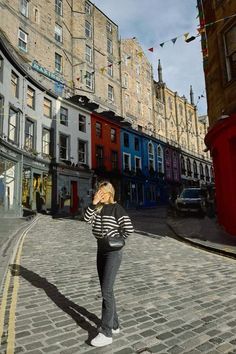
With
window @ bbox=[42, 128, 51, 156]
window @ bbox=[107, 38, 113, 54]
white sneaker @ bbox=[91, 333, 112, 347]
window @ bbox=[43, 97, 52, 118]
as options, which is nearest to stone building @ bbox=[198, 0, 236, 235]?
white sneaker @ bbox=[91, 333, 112, 347]

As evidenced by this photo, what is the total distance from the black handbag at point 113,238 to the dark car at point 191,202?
59.6ft

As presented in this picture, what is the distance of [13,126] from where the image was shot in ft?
74.5

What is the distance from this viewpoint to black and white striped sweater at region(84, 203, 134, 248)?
396 centimetres

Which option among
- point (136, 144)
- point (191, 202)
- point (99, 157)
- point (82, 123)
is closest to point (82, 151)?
point (99, 157)

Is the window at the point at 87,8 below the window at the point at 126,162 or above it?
above

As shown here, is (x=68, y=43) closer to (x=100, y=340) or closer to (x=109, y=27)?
(x=109, y=27)

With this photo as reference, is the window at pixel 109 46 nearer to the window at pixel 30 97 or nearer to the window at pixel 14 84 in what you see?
the window at pixel 30 97

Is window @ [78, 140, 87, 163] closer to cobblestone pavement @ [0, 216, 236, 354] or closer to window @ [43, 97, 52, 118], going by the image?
window @ [43, 97, 52, 118]

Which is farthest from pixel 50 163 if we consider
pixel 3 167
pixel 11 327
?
pixel 11 327

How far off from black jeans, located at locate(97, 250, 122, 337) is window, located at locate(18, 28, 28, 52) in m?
28.9

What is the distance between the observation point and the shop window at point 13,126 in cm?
2220

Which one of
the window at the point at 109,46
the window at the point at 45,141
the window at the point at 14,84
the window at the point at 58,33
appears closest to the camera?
the window at the point at 14,84

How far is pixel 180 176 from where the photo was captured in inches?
2009

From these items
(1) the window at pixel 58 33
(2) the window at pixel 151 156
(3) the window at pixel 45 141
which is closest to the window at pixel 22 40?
(1) the window at pixel 58 33
